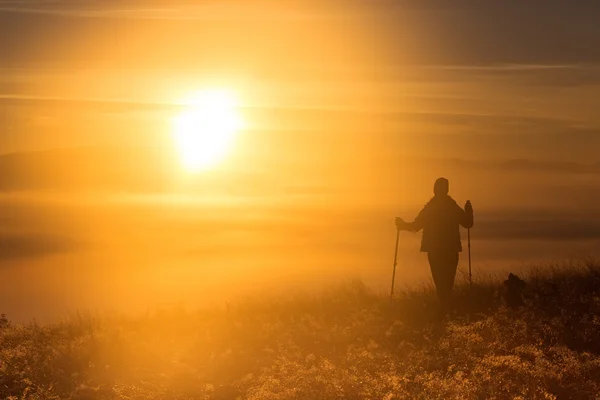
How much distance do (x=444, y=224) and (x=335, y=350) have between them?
417 centimetres

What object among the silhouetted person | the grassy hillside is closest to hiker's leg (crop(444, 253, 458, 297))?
the silhouetted person

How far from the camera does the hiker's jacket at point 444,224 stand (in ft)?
59.1

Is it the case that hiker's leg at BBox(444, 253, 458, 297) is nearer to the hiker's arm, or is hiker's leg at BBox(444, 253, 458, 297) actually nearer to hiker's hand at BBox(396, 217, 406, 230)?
the hiker's arm

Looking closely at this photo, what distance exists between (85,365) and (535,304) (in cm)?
851

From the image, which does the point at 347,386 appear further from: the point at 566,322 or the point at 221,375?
the point at 566,322

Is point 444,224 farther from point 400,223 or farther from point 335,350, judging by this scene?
point 335,350

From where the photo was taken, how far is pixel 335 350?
50.6 feet

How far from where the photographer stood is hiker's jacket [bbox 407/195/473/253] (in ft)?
59.1

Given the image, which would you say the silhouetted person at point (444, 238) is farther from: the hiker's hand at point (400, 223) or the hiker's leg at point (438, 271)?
the hiker's hand at point (400, 223)

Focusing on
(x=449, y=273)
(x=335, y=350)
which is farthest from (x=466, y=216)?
(x=335, y=350)

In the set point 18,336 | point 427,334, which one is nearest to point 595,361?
point 427,334

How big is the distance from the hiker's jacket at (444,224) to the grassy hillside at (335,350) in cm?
120

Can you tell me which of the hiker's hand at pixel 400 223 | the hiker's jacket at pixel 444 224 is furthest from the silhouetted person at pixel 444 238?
the hiker's hand at pixel 400 223

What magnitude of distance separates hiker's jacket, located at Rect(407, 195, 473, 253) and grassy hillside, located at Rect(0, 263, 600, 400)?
47.0 inches
